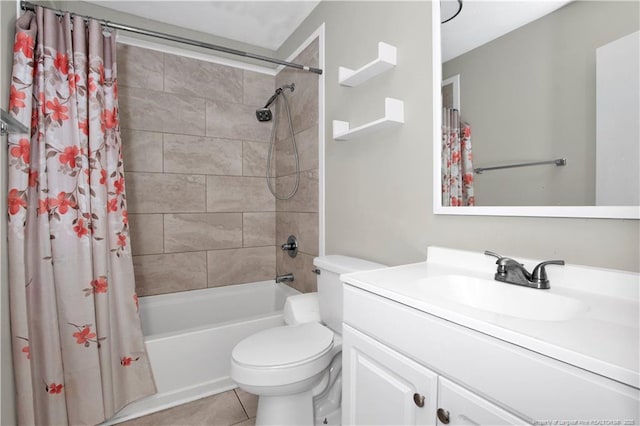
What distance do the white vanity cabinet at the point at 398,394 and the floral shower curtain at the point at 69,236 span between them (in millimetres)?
1284

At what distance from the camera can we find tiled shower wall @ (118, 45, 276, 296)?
232 cm

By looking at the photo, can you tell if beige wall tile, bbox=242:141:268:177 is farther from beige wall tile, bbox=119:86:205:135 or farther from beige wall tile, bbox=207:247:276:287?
beige wall tile, bbox=207:247:276:287

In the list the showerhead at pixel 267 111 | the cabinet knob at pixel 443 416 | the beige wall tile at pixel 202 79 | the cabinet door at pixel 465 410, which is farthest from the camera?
the showerhead at pixel 267 111

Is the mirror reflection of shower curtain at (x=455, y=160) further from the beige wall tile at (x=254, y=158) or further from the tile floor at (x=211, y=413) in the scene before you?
the beige wall tile at (x=254, y=158)

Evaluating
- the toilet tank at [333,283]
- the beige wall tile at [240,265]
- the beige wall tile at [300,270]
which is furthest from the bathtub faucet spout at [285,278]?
the toilet tank at [333,283]

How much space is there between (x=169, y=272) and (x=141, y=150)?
3.06ft

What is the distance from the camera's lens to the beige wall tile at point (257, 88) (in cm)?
270

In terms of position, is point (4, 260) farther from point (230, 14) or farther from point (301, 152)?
point (230, 14)

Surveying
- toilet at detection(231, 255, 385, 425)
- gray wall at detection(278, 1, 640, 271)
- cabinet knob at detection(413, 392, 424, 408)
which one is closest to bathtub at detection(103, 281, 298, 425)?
toilet at detection(231, 255, 385, 425)

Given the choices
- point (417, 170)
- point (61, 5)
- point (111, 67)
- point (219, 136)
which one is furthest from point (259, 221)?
point (61, 5)

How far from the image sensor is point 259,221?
2.77 m

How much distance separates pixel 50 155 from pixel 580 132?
7.00 feet

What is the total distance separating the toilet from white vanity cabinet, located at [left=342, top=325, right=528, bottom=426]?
0.26m

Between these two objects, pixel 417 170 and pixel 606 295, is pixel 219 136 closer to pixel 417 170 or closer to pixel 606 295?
pixel 417 170
